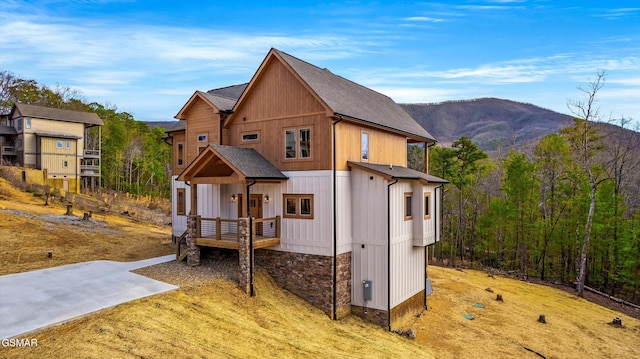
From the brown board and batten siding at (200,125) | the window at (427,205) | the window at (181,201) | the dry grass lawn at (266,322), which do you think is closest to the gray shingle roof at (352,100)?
the window at (427,205)

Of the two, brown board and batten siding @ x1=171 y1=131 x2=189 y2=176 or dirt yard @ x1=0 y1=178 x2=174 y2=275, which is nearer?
dirt yard @ x1=0 y1=178 x2=174 y2=275

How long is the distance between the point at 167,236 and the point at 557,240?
25657 mm

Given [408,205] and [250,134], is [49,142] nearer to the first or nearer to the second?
[250,134]

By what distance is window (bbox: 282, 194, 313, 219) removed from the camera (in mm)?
12672

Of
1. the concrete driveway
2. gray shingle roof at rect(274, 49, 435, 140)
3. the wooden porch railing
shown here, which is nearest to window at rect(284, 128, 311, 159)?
gray shingle roof at rect(274, 49, 435, 140)

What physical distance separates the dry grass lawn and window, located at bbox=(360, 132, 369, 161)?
19.1ft

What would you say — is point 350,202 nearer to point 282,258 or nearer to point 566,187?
point 282,258

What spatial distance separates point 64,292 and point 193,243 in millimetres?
4204

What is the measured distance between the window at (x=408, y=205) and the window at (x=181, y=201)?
10744mm

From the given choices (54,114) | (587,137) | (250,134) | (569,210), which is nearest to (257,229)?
(250,134)

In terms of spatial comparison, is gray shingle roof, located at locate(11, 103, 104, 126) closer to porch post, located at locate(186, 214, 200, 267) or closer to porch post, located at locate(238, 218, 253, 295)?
porch post, located at locate(186, 214, 200, 267)

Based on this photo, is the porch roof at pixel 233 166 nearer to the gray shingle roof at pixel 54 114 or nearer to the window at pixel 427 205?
the window at pixel 427 205

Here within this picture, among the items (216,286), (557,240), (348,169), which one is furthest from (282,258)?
(557,240)

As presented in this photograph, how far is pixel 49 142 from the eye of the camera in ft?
110
